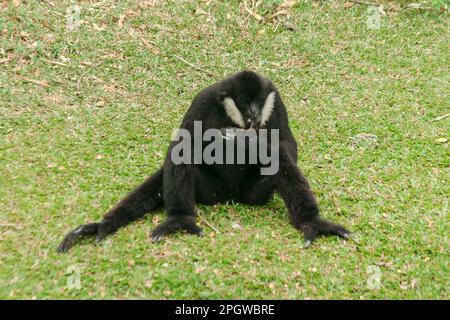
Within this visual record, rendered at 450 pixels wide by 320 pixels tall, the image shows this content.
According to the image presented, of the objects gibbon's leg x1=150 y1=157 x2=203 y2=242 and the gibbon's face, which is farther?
the gibbon's face

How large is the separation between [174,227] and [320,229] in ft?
4.26

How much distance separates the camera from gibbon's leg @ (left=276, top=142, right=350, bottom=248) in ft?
15.3

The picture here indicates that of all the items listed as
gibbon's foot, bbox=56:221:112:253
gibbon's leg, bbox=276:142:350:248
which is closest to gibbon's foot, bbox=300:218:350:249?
gibbon's leg, bbox=276:142:350:248

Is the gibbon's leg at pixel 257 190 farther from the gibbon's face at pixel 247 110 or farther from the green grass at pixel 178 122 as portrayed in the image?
the gibbon's face at pixel 247 110

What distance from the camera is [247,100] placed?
487cm

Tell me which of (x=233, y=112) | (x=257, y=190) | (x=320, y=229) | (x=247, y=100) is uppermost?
(x=247, y=100)

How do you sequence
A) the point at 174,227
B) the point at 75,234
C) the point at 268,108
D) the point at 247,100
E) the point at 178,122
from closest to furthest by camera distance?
the point at 75,234
the point at 174,227
the point at 247,100
the point at 268,108
the point at 178,122

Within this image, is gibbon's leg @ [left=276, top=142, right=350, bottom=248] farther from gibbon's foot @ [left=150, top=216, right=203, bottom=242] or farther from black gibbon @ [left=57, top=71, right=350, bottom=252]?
gibbon's foot @ [left=150, top=216, right=203, bottom=242]

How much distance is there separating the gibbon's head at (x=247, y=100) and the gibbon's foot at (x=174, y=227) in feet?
3.43

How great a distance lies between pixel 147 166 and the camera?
5816 millimetres

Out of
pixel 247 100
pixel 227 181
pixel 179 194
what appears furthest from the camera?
pixel 227 181

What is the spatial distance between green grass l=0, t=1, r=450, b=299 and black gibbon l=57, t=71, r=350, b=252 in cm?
14

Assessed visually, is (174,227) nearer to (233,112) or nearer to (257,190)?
Answer: (257,190)

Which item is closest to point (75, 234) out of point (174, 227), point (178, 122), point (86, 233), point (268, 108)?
point (86, 233)
